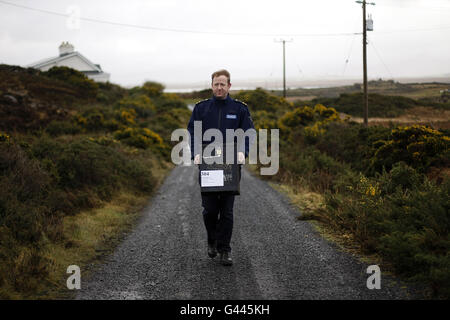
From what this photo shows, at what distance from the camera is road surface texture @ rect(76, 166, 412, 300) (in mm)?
4273

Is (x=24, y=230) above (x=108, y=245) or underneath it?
above

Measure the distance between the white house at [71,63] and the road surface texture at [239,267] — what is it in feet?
156

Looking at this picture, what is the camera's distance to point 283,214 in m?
8.45

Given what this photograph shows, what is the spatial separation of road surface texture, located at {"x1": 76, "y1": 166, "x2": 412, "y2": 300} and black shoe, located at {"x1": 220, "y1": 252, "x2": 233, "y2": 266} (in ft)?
0.24

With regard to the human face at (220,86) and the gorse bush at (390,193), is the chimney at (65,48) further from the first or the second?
the human face at (220,86)

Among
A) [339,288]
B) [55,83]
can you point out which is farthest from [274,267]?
[55,83]

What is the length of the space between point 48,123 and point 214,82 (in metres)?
16.3

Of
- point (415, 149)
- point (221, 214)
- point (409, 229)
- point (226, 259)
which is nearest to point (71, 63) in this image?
point (415, 149)

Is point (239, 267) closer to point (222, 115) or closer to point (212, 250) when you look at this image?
point (212, 250)

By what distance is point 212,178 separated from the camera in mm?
4941

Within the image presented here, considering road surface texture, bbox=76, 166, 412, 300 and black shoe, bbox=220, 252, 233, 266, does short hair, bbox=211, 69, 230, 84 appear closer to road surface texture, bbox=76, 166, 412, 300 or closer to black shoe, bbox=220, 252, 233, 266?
black shoe, bbox=220, 252, 233, 266

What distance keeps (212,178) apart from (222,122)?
27.9 inches

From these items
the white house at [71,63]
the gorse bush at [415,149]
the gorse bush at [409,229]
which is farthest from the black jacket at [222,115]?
the white house at [71,63]
